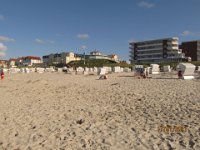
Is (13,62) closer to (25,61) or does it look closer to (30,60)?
(25,61)

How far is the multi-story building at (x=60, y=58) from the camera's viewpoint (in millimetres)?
149000

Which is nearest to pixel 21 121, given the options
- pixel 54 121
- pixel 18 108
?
pixel 54 121

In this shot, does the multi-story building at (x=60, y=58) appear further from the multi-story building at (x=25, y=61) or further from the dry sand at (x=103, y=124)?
the dry sand at (x=103, y=124)

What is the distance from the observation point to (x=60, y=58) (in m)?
156

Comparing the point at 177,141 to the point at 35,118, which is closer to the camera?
the point at 177,141

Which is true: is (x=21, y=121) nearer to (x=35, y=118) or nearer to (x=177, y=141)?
(x=35, y=118)

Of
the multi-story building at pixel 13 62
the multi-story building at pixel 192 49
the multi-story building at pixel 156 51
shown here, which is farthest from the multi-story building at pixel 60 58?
the multi-story building at pixel 192 49

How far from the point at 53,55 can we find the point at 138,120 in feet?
512

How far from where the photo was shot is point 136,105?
11.0 meters
